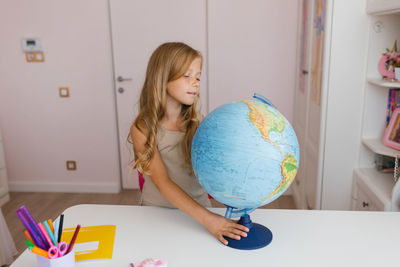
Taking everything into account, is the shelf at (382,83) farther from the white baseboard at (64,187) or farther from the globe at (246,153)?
the white baseboard at (64,187)

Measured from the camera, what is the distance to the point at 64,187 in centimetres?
347

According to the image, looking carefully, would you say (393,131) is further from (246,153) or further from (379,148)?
(246,153)

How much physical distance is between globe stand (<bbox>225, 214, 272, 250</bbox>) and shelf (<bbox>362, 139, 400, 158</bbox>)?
3.19 ft

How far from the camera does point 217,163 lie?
98 centimetres

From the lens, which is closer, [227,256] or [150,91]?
[227,256]

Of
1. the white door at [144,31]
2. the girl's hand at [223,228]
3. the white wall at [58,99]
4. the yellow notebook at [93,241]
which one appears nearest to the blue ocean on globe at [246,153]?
the girl's hand at [223,228]

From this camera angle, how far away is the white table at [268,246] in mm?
1006

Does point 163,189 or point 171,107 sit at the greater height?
point 171,107

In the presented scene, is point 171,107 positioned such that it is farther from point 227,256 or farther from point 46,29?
point 46,29

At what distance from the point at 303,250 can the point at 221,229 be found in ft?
0.80

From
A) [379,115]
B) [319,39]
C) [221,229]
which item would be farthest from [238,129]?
[319,39]

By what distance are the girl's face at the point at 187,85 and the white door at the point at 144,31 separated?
1.84 metres

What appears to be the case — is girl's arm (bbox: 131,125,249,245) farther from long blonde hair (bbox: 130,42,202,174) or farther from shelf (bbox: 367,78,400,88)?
shelf (bbox: 367,78,400,88)

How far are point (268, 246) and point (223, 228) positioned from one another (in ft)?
0.46
